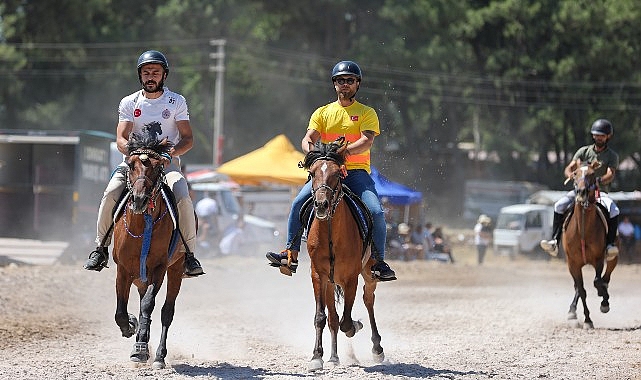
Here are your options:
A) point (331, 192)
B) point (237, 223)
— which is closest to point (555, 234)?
point (331, 192)

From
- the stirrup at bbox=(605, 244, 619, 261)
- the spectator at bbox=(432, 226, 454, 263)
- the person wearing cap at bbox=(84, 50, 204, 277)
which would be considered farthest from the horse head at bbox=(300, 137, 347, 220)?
the spectator at bbox=(432, 226, 454, 263)

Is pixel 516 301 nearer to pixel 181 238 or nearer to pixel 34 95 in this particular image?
pixel 181 238

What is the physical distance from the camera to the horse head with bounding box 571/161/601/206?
53.6ft

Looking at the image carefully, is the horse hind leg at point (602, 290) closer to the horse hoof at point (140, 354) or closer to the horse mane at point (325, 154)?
the horse mane at point (325, 154)

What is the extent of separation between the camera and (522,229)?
1780 inches

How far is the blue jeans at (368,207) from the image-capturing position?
1159 cm

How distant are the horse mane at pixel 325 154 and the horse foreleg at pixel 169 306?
1891mm

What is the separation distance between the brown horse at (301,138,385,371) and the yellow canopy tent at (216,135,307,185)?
21.0m

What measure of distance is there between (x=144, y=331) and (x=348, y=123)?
3037 mm

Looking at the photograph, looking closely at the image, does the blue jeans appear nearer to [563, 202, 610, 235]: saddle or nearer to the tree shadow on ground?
the tree shadow on ground

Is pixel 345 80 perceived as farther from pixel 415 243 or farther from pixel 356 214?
pixel 415 243

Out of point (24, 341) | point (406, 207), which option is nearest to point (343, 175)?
point (24, 341)

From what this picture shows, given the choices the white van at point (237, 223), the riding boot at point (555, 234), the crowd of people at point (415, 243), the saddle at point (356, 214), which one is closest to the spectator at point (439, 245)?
the crowd of people at point (415, 243)

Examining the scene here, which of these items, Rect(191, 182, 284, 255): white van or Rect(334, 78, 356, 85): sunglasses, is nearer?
Rect(334, 78, 356, 85): sunglasses
